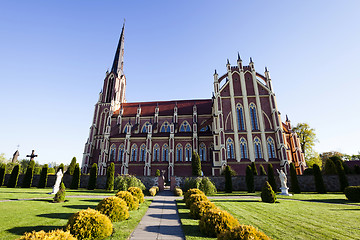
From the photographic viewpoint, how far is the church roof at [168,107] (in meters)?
41.5

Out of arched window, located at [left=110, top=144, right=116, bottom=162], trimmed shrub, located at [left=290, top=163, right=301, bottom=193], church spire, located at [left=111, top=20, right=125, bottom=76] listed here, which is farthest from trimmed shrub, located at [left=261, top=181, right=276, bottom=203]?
church spire, located at [left=111, top=20, right=125, bottom=76]

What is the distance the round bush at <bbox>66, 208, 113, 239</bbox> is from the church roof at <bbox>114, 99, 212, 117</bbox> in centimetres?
3597

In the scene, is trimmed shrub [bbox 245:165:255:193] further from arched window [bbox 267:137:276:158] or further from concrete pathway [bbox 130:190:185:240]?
concrete pathway [bbox 130:190:185:240]

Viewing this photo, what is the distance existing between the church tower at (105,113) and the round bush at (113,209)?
31.1 m

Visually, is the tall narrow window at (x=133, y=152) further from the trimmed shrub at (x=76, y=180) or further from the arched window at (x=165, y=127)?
the trimmed shrub at (x=76, y=180)

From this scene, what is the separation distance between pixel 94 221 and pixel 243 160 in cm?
2730

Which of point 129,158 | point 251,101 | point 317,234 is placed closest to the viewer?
point 317,234

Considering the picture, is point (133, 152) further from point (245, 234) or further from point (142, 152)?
point (245, 234)

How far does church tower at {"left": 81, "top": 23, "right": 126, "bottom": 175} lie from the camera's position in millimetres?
37531

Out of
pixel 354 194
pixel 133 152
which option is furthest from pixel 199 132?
pixel 354 194

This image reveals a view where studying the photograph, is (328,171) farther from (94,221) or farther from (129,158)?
(129,158)

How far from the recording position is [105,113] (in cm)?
4322

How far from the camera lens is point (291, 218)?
338 inches

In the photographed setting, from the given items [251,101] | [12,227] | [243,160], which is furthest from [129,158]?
[12,227]
